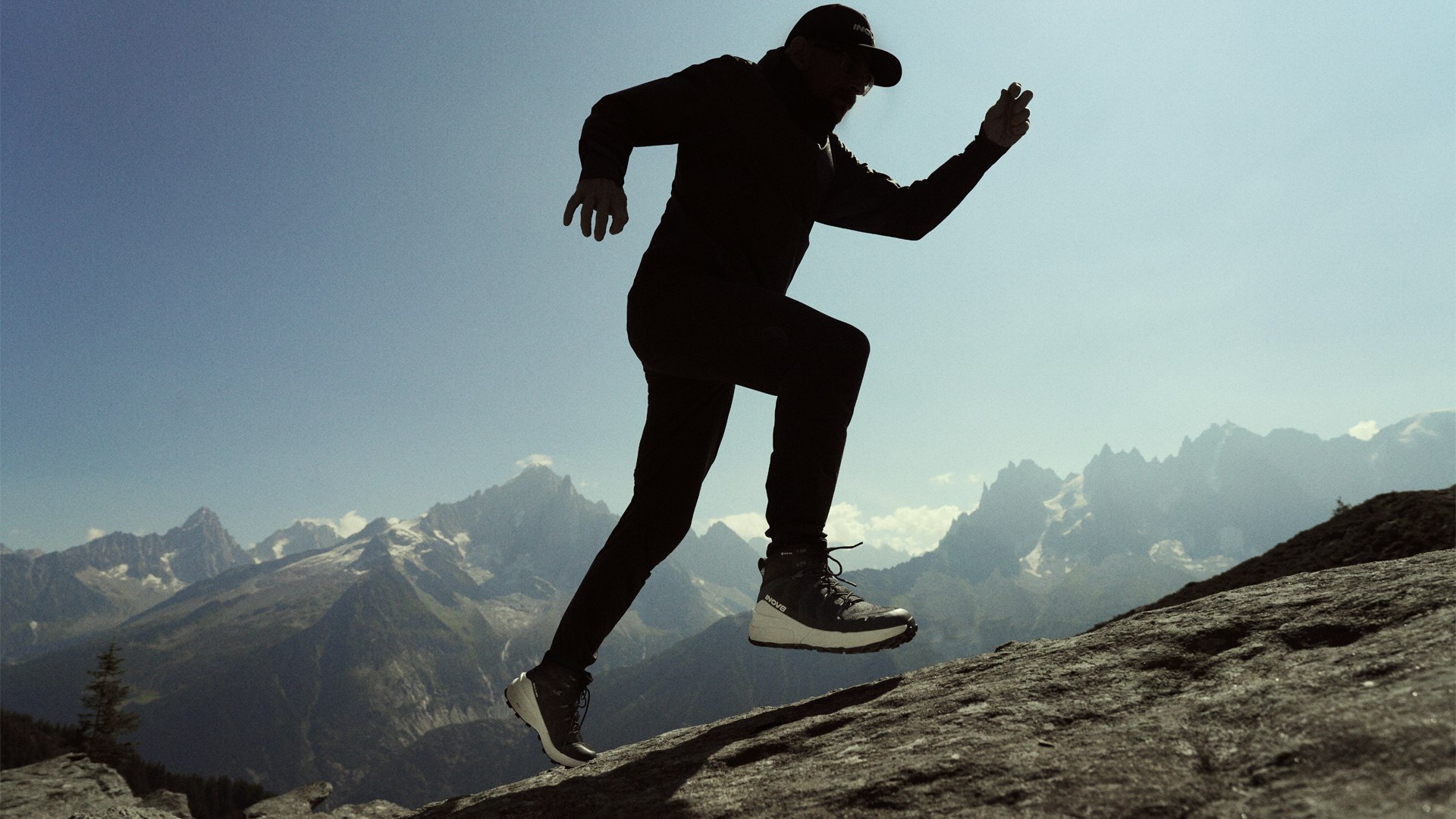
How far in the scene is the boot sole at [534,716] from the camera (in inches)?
140

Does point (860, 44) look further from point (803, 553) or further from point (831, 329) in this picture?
point (803, 553)

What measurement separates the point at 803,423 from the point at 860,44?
2.06m

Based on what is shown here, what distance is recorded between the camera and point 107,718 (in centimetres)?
6644

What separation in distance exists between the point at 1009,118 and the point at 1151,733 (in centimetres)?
365

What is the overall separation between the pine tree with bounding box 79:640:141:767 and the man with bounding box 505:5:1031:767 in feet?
272

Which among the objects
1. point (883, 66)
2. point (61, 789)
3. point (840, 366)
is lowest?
point (61, 789)

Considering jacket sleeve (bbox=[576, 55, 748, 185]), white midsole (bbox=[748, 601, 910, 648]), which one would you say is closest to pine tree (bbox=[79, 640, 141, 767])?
white midsole (bbox=[748, 601, 910, 648])

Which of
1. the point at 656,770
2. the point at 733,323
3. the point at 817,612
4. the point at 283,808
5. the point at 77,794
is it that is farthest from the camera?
the point at 77,794

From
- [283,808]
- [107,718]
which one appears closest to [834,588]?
[283,808]

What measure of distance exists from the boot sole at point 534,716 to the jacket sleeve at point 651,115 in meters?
2.68

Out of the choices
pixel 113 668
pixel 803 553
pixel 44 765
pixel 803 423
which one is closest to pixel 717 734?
pixel 803 553

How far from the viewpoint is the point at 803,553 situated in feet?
10.3

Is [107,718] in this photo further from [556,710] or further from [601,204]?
[601,204]

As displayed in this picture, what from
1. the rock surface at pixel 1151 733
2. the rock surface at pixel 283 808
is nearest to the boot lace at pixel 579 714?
the rock surface at pixel 1151 733
